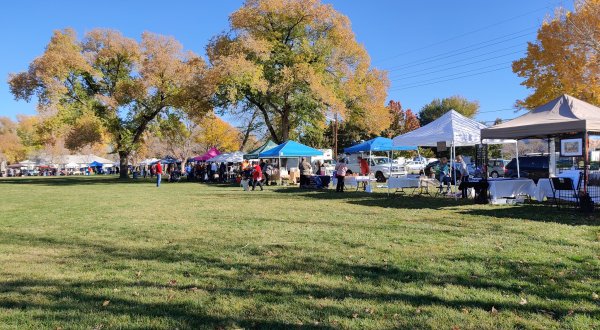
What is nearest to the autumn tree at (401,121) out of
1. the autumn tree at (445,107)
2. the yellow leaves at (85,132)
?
the autumn tree at (445,107)

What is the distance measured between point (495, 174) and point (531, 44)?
1003 cm

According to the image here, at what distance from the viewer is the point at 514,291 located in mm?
4246

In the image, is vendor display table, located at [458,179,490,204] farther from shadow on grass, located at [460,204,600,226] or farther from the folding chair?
the folding chair

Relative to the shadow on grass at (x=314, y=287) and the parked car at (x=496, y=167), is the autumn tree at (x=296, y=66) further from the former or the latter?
the shadow on grass at (x=314, y=287)

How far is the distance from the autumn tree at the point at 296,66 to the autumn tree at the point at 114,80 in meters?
3.87

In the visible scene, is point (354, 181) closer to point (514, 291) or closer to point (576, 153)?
point (576, 153)

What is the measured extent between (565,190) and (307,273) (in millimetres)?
8507

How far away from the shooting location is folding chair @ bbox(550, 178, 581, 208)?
10133 millimetres

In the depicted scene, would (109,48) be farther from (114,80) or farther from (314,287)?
(314,287)

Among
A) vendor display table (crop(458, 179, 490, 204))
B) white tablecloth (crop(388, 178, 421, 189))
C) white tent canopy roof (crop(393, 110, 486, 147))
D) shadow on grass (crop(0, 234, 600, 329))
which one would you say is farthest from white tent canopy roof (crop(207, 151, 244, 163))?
shadow on grass (crop(0, 234, 600, 329))

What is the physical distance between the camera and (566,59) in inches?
802

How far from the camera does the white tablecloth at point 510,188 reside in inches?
464

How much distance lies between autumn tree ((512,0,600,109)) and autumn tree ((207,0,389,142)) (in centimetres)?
1052

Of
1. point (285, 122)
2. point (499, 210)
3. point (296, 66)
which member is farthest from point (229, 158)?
point (499, 210)
